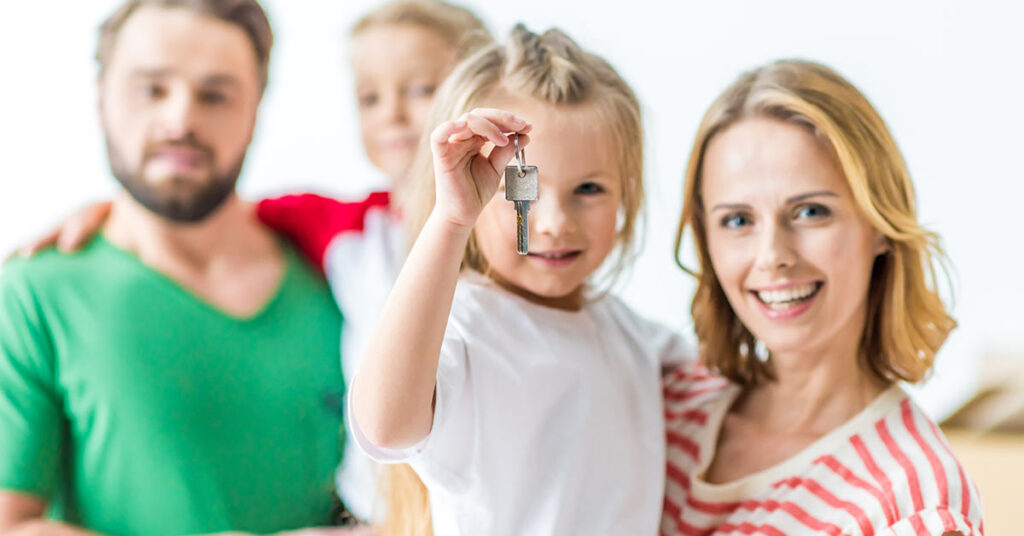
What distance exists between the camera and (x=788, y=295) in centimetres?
102

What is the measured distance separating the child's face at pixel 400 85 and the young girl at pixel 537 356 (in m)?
0.36

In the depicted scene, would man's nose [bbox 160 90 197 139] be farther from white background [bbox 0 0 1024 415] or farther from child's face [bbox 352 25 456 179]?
white background [bbox 0 0 1024 415]

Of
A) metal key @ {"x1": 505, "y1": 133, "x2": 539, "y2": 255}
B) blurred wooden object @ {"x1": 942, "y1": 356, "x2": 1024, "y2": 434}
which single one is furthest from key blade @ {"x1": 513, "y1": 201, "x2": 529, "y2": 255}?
blurred wooden object @ {"x1": 942, "y1": 356, "x2": 1024, "y2": 434}

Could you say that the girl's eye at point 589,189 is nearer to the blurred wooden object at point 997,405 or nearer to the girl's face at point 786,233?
the girl's face at point 786,233

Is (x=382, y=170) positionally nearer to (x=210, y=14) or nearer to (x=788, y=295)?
(x=210, y=14)

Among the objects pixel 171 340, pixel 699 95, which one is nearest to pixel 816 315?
pixel 171 340

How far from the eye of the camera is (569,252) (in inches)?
37.2

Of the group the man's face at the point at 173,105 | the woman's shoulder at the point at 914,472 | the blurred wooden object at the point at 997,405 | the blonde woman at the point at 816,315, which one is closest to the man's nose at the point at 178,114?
the man's face at the point at 173,105

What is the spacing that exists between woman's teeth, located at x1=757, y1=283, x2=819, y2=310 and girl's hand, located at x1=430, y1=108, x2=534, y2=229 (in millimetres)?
363

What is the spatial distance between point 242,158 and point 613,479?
0.66 m

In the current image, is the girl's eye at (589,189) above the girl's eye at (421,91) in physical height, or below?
below

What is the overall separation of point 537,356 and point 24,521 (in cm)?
66

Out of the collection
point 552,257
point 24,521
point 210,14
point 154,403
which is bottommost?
point 24,521

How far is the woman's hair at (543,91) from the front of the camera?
939 millimetres
